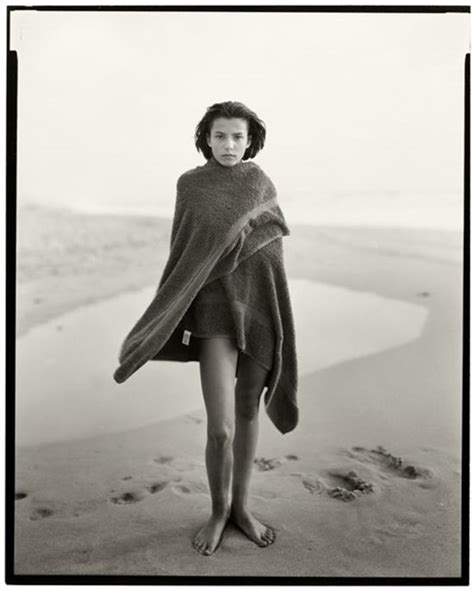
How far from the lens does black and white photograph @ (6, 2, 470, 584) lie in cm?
221

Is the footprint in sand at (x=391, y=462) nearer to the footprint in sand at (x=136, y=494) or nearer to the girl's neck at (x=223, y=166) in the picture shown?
the footprint in sand at (x=136, y=494)

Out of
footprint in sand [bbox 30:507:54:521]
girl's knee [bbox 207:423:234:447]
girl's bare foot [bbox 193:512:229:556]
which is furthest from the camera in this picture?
footprint in sand [bbox 30:507:54:521]

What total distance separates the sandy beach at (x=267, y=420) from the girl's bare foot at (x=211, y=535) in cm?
3

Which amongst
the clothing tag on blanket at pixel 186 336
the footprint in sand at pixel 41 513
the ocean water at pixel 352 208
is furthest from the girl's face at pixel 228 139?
the footprint in sand at pixel 41 513

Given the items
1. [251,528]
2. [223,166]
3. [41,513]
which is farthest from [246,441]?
[223,166]

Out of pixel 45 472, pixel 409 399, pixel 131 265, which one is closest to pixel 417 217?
pixel 409 399

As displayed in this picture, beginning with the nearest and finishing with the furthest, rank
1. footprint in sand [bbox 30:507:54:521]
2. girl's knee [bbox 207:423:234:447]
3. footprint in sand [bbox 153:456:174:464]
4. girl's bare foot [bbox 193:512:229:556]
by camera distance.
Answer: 1. girl's knee [bbox 207:423:234:447]
2. girl's bare foot [bbox 193:512:229:556]
3. footprint in sand [bbox 30:507:54:521]
4. footprint in sand [bbox 153:456:174:464]

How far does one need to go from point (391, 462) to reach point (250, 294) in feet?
2.33

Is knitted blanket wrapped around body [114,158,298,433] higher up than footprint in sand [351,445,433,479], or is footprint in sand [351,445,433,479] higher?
knitted blanket wrapped around body [114,158,298,433]

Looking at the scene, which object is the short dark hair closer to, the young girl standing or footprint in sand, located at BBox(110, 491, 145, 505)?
the young girl standing

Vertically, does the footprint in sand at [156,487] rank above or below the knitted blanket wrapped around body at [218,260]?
below

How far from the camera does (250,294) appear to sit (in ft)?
6.94

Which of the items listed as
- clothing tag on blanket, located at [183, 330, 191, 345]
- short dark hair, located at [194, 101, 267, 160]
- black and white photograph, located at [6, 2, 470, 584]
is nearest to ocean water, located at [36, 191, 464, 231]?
black and white photograph, located at [6, 2, 470, 584]

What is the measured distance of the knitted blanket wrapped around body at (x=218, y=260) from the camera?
6.81 feet
